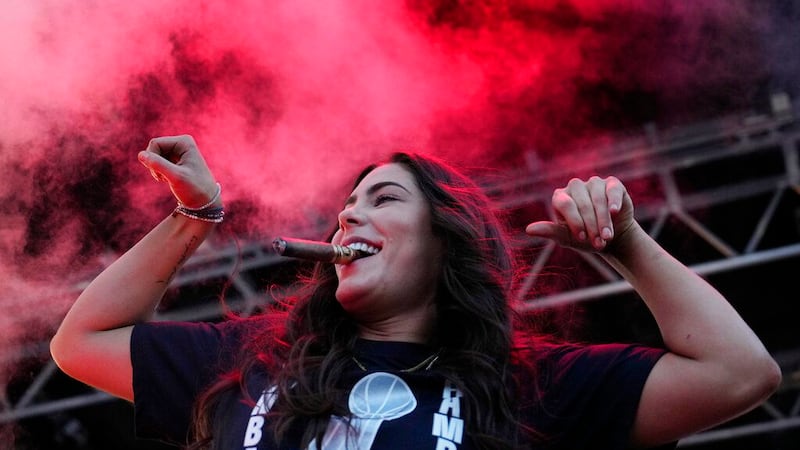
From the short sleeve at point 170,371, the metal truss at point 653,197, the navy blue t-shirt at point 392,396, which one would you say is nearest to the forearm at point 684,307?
the navy blue t-shirt at point 392,396

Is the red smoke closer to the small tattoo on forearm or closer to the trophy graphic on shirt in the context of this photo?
the small tattoo on forearm

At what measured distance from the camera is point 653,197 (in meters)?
5.23

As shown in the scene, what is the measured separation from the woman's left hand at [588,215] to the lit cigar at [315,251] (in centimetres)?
48

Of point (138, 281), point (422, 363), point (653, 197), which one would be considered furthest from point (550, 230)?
point (653, 197)

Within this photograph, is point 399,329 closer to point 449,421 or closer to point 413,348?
point 413,348

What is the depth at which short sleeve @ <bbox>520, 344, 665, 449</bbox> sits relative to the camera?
6.91 feet

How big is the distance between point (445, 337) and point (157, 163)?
0.83 meters

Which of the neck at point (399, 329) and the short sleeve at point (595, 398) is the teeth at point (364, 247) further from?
the short sleeve at point (595, 398)

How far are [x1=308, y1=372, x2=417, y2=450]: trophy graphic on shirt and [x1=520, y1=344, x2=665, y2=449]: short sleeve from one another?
1.03 feet

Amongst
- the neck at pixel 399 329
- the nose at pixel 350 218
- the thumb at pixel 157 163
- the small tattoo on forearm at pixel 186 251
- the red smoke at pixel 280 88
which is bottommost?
the neck at pixel 399 329

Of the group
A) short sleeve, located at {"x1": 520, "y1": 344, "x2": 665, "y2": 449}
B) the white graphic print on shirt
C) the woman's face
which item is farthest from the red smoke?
short sleeve, located at {"x1": 520, "y1": 344, "x2": 665, "y2": 449}

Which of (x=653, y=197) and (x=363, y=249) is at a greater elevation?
(x=653, y=197)

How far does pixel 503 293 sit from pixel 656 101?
2496 millimetres

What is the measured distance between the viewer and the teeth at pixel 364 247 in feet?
7.90
